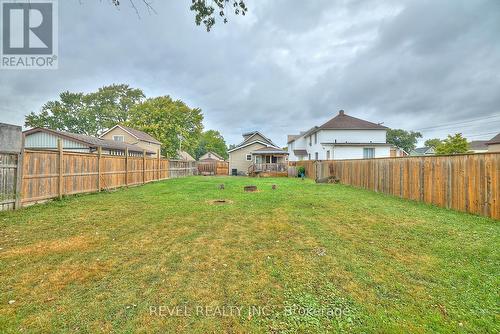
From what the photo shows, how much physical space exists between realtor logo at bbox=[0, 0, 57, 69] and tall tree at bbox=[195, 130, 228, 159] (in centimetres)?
6124

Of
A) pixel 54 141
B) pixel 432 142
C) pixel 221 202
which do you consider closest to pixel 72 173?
pixel 221 202

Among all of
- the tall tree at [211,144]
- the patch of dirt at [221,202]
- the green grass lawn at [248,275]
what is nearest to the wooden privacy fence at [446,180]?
the green grass lawn at [248,275]

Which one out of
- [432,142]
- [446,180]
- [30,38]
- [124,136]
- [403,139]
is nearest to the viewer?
[446,180]

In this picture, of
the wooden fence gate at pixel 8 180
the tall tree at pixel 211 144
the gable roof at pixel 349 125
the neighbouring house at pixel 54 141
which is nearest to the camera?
the wooden fence gate at pixel 8 180

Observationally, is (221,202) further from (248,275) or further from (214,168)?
(214,168)

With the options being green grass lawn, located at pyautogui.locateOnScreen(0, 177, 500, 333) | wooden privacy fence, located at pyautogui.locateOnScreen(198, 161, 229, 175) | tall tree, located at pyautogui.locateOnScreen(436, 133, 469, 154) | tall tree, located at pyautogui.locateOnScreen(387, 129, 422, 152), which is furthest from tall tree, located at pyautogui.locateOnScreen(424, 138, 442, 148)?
green grass lawn, located at pyautogui.locateOnScreen(0, 177, 500, 333)

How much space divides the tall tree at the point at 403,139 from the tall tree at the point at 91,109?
62.3 m

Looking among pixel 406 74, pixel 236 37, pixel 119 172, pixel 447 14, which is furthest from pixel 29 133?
pixel 406 74

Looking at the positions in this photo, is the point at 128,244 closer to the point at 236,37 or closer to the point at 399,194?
the point at 399,194

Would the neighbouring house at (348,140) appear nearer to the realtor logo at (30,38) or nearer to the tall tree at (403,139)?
the realtor logo at (30,38)

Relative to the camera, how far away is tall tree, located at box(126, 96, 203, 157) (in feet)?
116

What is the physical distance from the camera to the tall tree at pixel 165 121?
35469 millimetres

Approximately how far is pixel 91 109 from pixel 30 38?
4756 centimetres

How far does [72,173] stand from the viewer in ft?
29.5
